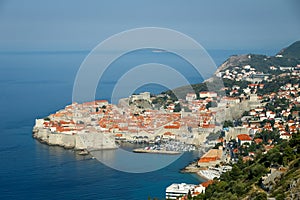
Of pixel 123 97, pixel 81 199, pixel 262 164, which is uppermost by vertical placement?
pixel 123 97

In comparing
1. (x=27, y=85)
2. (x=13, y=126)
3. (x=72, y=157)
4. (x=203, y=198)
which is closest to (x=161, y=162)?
(x=72, y=157)

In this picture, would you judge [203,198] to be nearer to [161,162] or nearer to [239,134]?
[161,162]

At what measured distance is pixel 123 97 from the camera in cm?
1217

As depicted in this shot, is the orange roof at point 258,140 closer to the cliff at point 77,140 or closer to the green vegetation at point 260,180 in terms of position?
the cliff at point 77,140

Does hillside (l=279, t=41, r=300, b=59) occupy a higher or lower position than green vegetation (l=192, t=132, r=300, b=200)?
higher

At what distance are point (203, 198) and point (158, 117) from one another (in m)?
6.92

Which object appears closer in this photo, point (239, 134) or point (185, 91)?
point (239, 134)

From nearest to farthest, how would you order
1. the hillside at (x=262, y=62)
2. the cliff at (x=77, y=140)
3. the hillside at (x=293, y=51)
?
1. the cliff at (x=77, y=140)
2. the hillside at (x=262, y=62)
3. the hillside at (x=293, y=51)

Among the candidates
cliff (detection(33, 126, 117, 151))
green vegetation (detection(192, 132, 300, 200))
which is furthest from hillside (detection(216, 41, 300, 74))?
green vegetation (detection(192, 132, 300, 200))

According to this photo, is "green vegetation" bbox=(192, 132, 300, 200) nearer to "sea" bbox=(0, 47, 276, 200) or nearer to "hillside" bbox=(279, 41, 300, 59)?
"sea" bbox=(0, 47, 276, 200)

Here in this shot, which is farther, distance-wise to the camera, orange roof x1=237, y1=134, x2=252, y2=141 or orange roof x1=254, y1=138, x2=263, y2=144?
orange roof x1=237, y1=134, x2=252, y2=141

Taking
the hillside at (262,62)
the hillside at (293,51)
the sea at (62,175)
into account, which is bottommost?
the sea at (62,175)

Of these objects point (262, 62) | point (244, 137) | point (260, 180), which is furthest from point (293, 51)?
point (260, 180)

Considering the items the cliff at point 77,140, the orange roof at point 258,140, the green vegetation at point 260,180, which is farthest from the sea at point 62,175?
the green vegetation at point 260,180
